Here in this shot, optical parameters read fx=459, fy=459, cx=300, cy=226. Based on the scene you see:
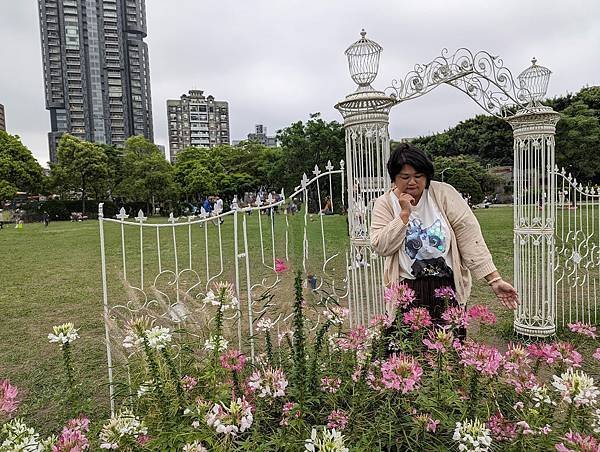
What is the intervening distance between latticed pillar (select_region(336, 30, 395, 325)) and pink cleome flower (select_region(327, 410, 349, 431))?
210cm

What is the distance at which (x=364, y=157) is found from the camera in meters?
3.79

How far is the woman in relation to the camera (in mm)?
2230

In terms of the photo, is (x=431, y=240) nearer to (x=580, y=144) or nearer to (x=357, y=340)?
(x=357, y=340)

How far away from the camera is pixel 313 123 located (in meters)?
26.5

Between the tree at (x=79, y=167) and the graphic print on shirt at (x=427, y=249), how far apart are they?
37.2 metres

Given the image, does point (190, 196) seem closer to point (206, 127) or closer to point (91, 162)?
point (91, 162)

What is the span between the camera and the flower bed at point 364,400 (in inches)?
51.4

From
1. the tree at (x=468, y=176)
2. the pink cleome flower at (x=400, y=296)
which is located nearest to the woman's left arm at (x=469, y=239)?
the pink cleome flower at (x=400, y=296)

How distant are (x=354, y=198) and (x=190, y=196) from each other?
4096 centimetres

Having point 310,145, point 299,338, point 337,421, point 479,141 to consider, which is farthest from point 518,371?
point 479,141

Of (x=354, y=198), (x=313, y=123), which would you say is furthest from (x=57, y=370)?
(x=313, y=123)

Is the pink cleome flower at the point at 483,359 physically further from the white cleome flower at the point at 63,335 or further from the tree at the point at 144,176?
the tree at the point at 144,176

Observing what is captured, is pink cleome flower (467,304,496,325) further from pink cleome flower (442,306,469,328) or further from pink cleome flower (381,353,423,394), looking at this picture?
pink cleome flower (381,353,423,394)

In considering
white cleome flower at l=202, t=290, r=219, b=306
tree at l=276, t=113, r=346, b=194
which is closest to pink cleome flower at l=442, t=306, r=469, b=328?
white cleome flower at l=202, t=290, r=219, b=306
